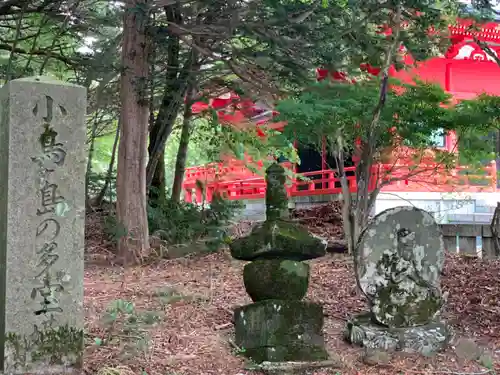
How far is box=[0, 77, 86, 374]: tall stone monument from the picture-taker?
149 inches

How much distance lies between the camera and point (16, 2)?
9.37m

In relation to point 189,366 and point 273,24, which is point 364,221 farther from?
point 189,366

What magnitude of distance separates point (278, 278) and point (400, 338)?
1.21 m

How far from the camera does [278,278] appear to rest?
467cm

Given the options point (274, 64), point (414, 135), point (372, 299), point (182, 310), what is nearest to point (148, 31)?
point (274, 64)

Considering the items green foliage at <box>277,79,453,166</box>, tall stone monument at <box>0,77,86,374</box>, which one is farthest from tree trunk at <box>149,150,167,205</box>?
tall stone monument at <box>0,77,86,374</box>

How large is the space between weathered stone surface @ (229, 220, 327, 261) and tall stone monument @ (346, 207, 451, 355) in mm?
699

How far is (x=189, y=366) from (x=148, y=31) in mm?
5306

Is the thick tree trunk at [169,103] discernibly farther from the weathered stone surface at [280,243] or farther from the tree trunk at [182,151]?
the weathered stone surface at [280,243]

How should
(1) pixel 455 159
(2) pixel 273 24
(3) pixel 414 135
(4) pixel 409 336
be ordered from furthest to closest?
(1) pixel 455 159 < (3) pixel 414 135 < (2) pixel 273 24 < (4) pixel 409 336

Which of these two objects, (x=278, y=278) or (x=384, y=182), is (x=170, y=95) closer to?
(x=384, y=182)

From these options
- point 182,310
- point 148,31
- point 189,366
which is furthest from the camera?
point 148,31

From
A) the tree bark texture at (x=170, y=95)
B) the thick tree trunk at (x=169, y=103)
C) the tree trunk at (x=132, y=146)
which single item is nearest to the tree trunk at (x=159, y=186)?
the thick tree trunk at (x=169, y=103)

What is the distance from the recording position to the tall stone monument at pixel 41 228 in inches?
149
